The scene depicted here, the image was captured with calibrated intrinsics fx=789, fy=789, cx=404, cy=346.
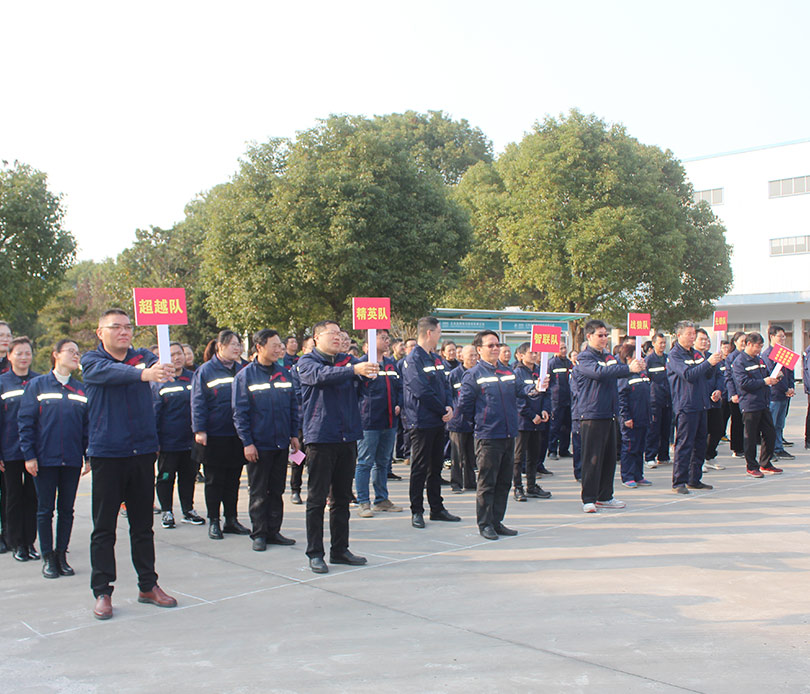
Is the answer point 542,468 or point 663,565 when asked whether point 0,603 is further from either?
point 542,468

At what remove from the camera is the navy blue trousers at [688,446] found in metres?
10.1

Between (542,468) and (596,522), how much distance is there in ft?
12.0

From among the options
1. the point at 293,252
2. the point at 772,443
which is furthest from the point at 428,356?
the point at 293,252

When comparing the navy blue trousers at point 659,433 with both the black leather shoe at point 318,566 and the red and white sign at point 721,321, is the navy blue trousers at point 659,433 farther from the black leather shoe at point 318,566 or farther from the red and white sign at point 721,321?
the black leather shoe at point 318,566

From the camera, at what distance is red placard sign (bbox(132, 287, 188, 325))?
6.09 m

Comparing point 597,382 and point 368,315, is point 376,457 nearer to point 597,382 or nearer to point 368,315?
point 368,315

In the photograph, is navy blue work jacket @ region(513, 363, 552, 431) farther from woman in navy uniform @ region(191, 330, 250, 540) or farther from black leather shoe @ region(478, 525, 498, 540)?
woman in navy uniform @ region(191, 330, 250, 540)

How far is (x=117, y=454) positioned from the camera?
5574 millimetres

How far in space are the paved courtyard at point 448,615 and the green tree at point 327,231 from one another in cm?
1268

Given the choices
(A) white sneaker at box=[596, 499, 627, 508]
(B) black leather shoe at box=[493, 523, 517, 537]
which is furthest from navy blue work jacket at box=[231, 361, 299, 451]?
(A) white sneaker at box=[596, 499, 627, 508]

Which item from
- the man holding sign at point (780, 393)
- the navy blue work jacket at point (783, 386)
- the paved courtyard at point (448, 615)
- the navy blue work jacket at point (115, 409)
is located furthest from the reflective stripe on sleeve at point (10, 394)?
the navy blue work jacket at point (783, 386)

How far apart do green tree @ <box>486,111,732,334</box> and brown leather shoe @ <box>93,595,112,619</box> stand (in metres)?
23.6

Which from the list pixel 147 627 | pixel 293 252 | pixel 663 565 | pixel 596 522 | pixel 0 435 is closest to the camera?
pixel 147 627

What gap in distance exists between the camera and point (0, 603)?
5988 mm
